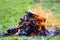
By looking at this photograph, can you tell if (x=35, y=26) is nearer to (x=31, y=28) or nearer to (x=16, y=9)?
(x=31, y=28)


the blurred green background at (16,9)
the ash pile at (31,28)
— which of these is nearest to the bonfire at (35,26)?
the ash pile at (31,28)

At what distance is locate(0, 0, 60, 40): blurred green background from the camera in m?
→ 8.08

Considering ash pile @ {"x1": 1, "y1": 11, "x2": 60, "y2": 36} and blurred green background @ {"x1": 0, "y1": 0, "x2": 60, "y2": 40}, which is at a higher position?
blurred green background @ {"x1": 0, "y1": 0, "x2": 60, "y2": 40}

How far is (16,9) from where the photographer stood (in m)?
9.61

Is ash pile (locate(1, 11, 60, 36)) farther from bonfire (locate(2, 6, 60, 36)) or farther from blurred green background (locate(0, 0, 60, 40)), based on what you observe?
blurred green background (locate(0, 0, 60, 40))

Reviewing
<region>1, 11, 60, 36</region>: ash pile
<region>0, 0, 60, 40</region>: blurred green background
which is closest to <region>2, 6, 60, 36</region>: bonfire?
<region>1, 11, 60, 36</region>: ash pile

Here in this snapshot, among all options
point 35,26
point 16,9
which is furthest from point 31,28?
point 16,9

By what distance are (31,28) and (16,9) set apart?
2.05 m

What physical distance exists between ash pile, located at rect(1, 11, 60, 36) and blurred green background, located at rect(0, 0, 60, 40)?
258 millimetres

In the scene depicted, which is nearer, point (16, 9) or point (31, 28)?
point (31, 28)

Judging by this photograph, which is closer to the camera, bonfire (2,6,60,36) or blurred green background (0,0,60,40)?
bonfire (2,6,60,36)

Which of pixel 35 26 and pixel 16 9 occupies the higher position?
pixel 16 9

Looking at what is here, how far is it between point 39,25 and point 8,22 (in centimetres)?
114

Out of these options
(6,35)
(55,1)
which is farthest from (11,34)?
(55,1)
